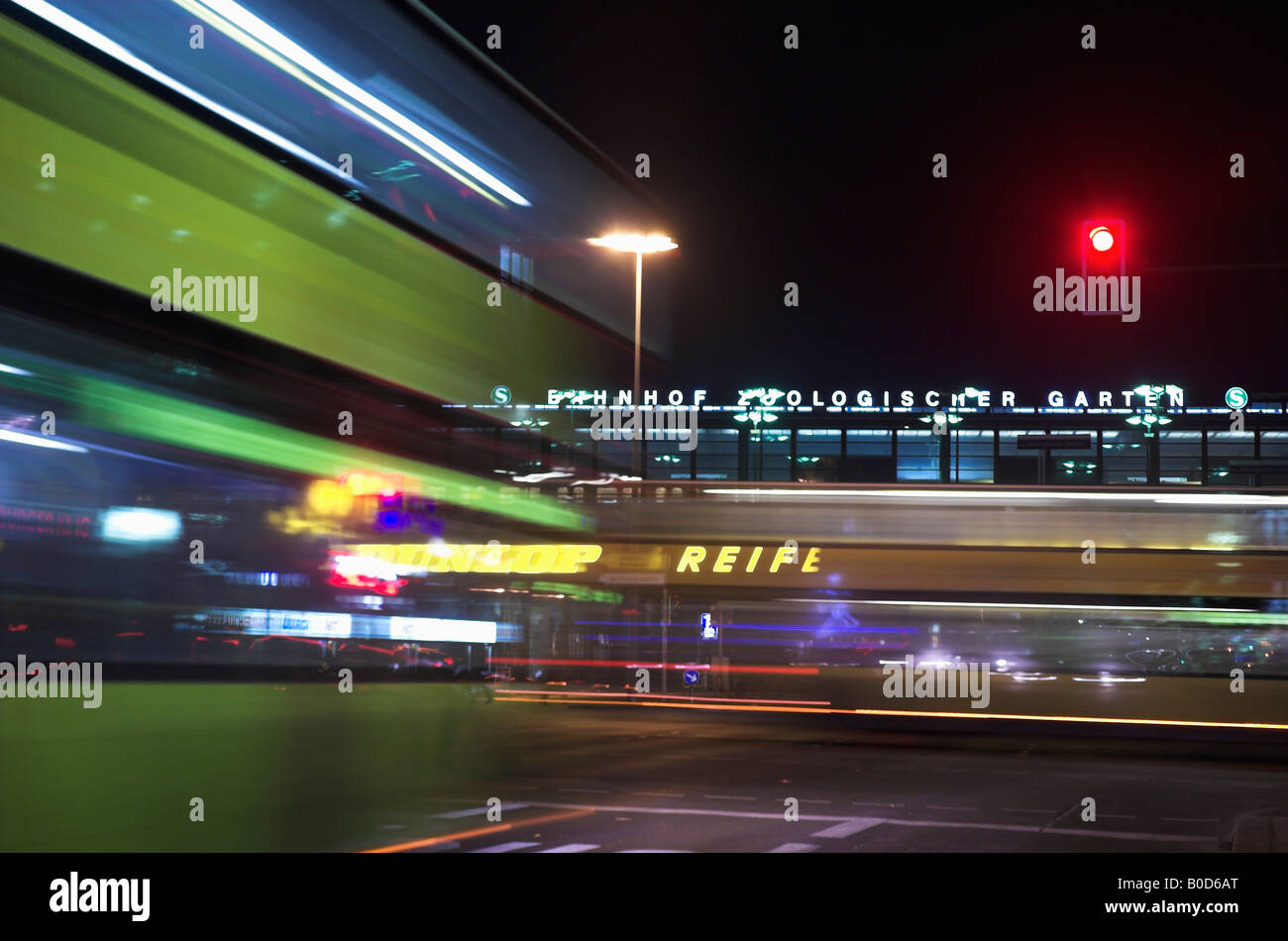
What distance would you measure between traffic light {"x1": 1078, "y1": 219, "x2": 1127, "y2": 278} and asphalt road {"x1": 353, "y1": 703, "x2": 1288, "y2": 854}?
420 centimetres

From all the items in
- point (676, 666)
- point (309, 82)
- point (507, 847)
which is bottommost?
point (507, 847)

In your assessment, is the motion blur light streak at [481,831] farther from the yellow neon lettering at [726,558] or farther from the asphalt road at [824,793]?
the yellow neon lettering at [726,558]

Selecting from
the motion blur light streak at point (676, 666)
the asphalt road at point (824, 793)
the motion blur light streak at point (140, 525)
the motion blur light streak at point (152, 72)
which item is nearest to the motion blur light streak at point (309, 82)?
the motion blur light streak at point (152, 72)

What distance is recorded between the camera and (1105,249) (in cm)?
1005

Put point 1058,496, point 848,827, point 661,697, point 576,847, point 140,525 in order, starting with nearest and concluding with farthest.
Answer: point 140,525 → point 576,847 → point 848,827 → point 1058,496 → point 661,697

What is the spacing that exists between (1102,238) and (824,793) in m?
6.95

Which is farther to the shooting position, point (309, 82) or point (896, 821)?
point (896, 821)

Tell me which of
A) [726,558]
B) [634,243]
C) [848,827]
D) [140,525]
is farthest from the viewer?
[726,558]

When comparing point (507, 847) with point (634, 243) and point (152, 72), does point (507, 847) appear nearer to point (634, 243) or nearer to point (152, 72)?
point (634, 243)

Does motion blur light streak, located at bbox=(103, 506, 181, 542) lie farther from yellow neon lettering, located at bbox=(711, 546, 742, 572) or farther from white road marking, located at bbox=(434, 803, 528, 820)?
yellow neon lettering, located at bbox=(711, 546, 742, 572)

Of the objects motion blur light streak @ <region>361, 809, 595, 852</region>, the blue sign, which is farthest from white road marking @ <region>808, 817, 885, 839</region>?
the blue sign

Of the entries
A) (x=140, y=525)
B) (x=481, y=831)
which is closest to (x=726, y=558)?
(x=481, y=831)
